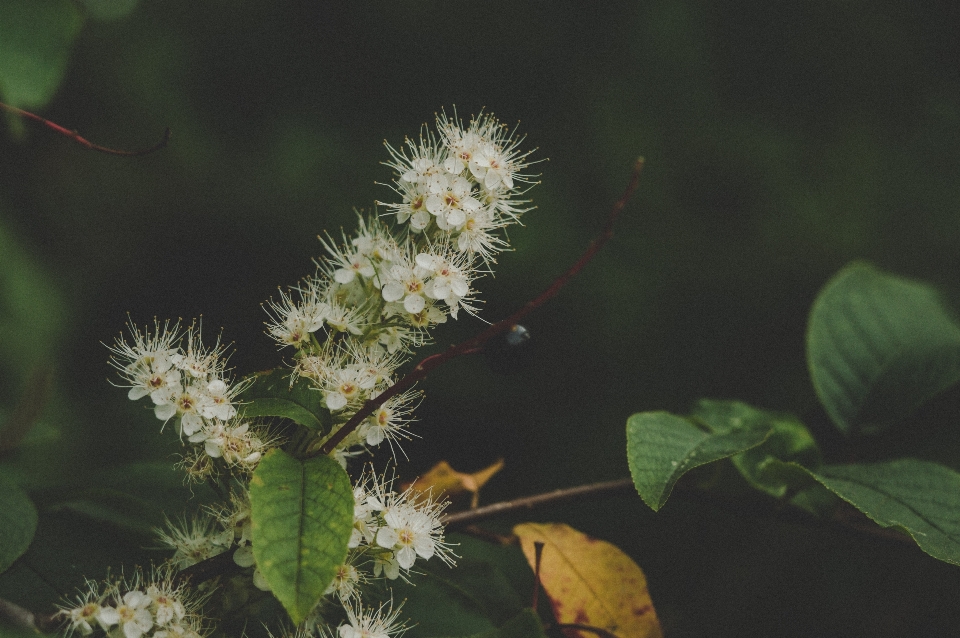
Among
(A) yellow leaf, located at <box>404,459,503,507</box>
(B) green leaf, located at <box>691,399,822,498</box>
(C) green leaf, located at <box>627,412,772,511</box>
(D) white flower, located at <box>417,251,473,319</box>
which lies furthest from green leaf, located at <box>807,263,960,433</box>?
(D) white flower, located at <box>417,251,473,319</box>

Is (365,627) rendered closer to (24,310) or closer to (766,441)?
(766,441)

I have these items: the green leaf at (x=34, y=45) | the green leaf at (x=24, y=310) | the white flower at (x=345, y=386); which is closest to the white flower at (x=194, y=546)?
the white flower at (x=345, y=386)

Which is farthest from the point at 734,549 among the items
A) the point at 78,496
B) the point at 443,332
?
the point at 78,496

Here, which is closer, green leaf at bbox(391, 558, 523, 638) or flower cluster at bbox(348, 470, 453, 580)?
flower cluster at bbox(348, 470, 453, 580)

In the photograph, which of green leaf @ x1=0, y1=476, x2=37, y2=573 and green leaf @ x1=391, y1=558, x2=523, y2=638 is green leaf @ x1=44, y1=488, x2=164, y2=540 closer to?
green leaf @ x1=0, y1=476, x2=37, y2=573

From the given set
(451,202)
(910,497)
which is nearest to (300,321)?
(451,202)

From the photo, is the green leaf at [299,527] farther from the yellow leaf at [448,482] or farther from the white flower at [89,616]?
the yellow leaf at [448,482]
